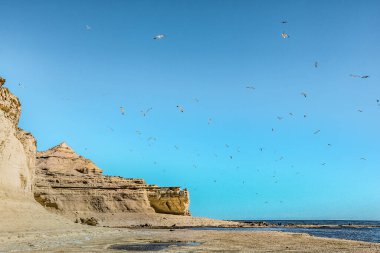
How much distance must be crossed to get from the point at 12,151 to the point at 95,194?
41593mm

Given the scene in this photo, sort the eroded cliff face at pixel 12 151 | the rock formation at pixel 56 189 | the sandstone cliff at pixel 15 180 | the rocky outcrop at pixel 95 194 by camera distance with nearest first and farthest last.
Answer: the sandstone cliff at pixel 15 180 < the rock formation at pixel 56 189 < the eroded cliff face at pixel 12 151 < the rocky outcrop at pixel 95 194

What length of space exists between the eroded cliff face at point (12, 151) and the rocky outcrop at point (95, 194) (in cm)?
3158

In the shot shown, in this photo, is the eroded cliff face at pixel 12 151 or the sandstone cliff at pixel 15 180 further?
the eroded cliff face at pixel 12 151

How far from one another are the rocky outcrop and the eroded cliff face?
31579 mm

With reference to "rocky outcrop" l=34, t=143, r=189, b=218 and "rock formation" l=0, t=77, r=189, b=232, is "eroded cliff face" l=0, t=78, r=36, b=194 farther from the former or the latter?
"rocky outcrop" l=34, t=143, r=189, b=218

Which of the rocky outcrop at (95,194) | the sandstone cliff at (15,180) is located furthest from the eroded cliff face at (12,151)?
the rocky outcrop at (95,194)

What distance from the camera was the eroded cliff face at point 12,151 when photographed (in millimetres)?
34656

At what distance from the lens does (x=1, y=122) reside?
3450cm

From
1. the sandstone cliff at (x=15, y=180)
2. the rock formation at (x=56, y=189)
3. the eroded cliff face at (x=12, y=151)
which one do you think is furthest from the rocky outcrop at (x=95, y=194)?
the sandstone cliff at (x=15, y=180)

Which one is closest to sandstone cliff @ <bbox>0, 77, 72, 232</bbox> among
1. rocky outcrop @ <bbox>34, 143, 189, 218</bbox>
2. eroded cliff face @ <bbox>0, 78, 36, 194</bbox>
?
eroded cliff face @ <bbox>0, 78, 36, 194</bbox>

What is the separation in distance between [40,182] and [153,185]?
23.2 metres

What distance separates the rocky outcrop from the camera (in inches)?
2913

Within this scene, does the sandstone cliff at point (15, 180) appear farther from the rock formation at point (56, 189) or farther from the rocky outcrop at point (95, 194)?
the rocky outcrop at point (95, 194)

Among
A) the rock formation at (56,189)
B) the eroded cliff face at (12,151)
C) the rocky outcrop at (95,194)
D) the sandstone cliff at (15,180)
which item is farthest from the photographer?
the rocky outcrop at (95,194)
